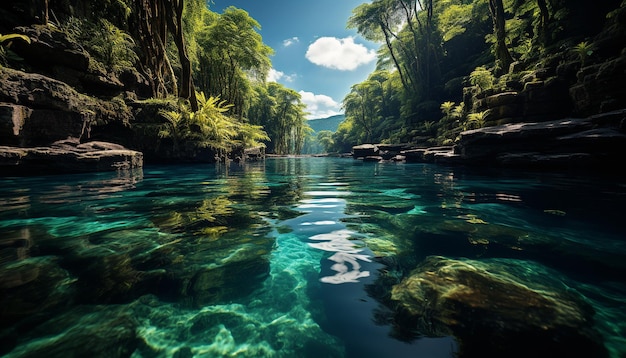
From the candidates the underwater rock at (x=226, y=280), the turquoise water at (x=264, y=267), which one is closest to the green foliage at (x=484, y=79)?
the turquoise water at (x=264, y=267)

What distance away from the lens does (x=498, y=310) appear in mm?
1395

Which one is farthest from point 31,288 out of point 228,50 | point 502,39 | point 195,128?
point 228,50

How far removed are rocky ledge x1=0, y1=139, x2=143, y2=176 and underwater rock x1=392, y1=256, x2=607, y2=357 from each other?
9229 millimetres

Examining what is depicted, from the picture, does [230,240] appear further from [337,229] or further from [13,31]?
[13,31]

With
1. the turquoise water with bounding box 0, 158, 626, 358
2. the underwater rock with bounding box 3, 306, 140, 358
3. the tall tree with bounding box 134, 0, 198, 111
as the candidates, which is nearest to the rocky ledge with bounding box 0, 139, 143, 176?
the turquoise water with bounding box 0, 158, 626, 358

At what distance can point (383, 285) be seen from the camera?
1.78 m

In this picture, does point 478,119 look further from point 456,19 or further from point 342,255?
point 456,19

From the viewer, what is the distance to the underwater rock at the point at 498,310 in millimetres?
1165

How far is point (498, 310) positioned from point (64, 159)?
9.85m

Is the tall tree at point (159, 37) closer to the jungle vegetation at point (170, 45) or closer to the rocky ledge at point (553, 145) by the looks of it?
the jungle vegetation at point (170, 45)

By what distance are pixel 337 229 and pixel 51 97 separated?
9.06 metres

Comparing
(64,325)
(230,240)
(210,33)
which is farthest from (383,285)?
(210,33)

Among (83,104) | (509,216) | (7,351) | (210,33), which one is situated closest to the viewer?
(7,351)

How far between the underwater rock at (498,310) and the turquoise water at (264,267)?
5 centimetres
